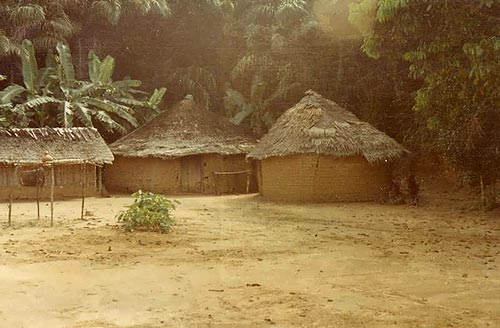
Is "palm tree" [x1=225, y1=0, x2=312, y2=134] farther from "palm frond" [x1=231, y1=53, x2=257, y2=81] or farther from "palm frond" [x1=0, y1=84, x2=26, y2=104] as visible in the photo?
"palm frond" [x1=0, y1=84, x2=26, y2=104]

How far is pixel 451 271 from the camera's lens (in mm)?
7609

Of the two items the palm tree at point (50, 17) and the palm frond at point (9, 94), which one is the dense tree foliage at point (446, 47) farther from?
the palm tree at point (50, 17)

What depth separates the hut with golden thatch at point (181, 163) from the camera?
22.1m

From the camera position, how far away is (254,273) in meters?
7.57

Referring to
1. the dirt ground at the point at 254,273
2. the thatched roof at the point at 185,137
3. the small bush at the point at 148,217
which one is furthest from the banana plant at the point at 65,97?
the small bush at the point at 148,217

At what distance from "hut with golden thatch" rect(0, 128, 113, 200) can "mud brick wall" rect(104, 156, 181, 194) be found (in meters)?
1.65

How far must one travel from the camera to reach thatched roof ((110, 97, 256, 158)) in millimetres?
21922

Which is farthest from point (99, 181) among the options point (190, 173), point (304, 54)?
point (304, 54)

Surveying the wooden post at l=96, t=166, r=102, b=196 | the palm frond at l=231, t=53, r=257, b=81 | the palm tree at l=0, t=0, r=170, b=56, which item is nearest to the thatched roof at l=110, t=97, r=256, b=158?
the wooden post at l=96, t=166, r=102, b=196

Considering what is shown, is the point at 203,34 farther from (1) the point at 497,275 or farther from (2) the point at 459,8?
(1) the point at 497,275

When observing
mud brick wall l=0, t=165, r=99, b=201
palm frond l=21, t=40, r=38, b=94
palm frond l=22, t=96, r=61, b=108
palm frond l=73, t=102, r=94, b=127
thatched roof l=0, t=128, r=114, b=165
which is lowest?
mud brick wall l=0, t=165, r=99, b=201

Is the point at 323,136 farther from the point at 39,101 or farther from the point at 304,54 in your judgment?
the point at 39,101

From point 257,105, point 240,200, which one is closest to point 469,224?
point 240,200

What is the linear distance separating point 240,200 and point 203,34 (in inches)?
560
